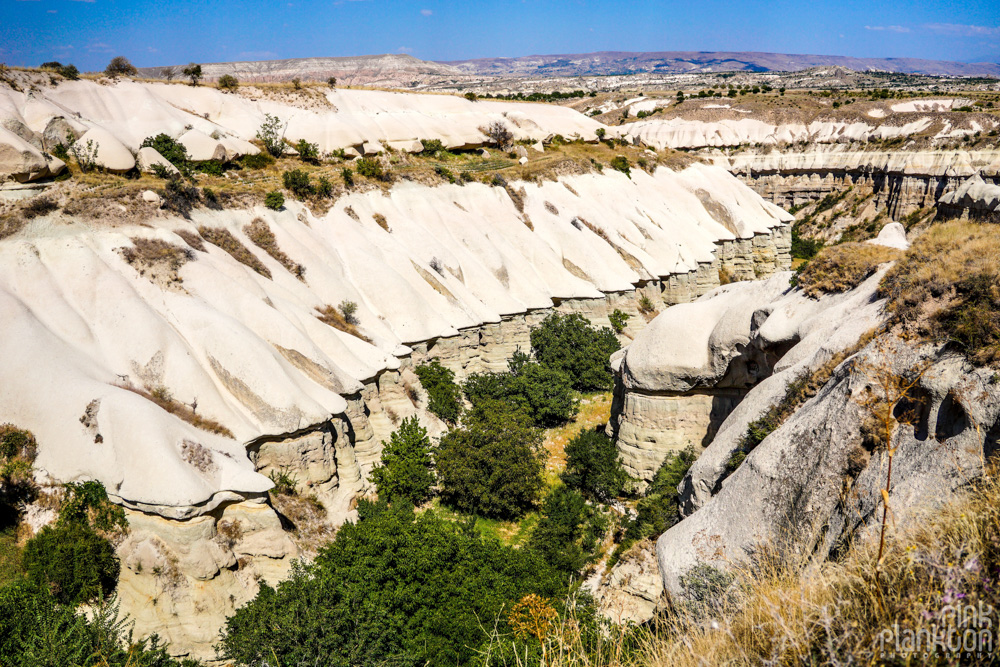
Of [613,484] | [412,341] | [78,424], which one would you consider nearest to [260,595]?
[78,424]

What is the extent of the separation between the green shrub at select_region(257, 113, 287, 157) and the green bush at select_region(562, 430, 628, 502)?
27.2m

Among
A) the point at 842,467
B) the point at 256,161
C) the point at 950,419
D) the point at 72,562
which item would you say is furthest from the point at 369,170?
the point at 950,419

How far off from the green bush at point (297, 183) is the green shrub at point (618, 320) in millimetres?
18344

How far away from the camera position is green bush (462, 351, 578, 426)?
89.2ft

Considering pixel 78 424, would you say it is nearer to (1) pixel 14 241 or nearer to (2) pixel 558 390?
(1) pixel 14 241

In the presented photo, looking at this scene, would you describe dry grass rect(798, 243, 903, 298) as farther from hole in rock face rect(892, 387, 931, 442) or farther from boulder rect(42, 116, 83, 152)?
boulder rect(42, 116, 83, 152)

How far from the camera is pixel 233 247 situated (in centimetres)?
2552

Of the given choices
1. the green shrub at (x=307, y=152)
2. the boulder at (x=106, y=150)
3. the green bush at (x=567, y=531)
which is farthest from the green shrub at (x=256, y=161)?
the green bush at (x=567, y=531)

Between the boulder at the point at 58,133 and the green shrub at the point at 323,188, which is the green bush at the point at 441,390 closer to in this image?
the green shrub at the point at 323,188

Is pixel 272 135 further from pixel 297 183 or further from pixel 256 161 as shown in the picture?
pixel 297 183

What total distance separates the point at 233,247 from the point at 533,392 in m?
14.0

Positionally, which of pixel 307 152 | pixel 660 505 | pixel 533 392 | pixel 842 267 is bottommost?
pixel 660 505

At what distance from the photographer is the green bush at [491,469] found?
67.4 ft

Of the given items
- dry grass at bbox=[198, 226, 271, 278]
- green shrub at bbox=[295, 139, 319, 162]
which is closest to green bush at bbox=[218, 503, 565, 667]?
dry grass at bbox=[198, 226, 271, 278]
